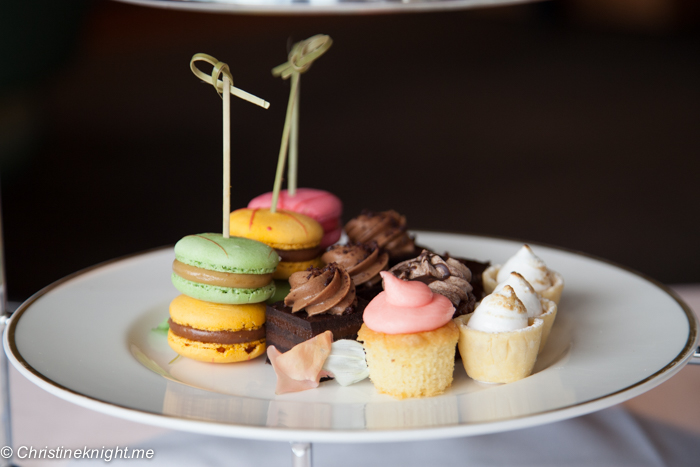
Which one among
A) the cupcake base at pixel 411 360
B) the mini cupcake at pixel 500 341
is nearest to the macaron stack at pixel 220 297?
the cupcake base at pixel 411 360

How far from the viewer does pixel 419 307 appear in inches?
78.4

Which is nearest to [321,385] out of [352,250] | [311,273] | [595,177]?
[311,273]

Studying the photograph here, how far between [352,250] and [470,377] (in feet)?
1.93

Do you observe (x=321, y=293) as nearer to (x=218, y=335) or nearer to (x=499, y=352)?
(x=218, y=335)

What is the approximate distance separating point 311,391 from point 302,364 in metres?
0.08

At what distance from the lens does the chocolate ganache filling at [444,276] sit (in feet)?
7.43

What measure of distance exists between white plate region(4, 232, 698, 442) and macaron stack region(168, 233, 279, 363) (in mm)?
77

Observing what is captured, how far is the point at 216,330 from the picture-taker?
2199 millimetres

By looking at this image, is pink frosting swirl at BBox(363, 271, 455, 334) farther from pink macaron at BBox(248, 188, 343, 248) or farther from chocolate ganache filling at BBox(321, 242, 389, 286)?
pink macaron at BBox(248, 188, 343, 248)

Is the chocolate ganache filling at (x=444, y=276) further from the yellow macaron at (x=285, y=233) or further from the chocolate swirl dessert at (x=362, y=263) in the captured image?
the yellow macaron at (x=285, y=233)

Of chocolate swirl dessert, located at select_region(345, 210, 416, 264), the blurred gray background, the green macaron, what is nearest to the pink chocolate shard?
the green macaron

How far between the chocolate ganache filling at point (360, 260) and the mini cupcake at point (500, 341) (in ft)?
1.34

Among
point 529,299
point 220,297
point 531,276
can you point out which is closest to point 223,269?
point 220,297

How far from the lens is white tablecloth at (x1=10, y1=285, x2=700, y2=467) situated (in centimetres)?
257
